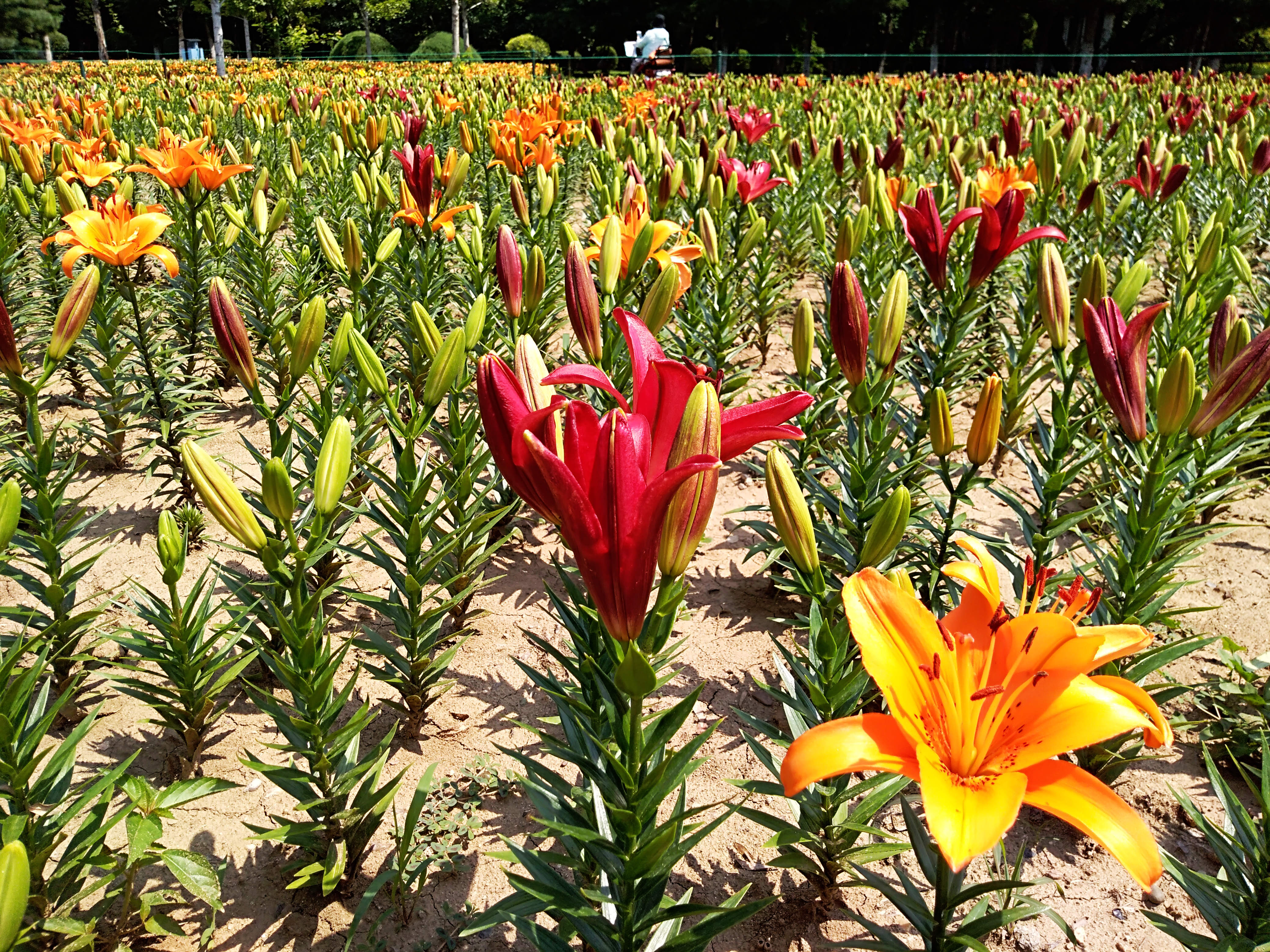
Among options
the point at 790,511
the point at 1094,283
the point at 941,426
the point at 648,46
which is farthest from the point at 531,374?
the point at 648,46

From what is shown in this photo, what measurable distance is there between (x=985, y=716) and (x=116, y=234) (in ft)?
8.65

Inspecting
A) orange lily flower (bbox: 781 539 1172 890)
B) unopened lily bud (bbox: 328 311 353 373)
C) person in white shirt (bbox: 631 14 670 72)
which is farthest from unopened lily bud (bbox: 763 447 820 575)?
person in white shirt (bbox: 631 14 670 72)

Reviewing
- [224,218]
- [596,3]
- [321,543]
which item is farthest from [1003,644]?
[596,3]

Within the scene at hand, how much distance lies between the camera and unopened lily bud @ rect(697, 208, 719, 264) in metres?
2.88

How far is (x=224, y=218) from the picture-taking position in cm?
431

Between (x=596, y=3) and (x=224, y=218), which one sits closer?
(x=224, y=218)

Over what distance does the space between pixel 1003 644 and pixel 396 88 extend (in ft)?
35.0

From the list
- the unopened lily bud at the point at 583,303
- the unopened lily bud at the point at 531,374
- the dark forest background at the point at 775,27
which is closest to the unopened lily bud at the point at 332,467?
the unopened lily bud at the point at 531,374

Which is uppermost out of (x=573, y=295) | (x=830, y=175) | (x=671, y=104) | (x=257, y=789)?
(x=671, y=104)

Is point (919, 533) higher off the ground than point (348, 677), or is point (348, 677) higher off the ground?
point (919, 533)

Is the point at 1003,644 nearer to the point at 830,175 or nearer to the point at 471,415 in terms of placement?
the point at 471,415

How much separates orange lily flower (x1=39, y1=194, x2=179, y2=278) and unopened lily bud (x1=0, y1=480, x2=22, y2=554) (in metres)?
1.17

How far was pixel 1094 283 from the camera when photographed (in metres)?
2.14

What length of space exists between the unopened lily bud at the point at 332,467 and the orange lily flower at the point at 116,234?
139 cm
